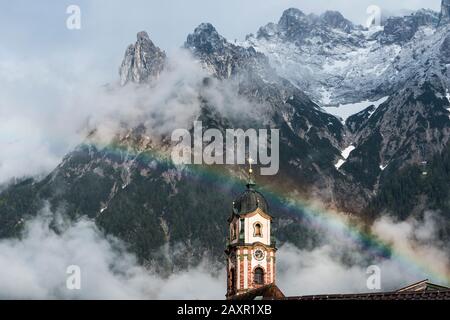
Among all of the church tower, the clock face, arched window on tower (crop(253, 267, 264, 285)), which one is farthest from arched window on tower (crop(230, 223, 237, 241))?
arched window on tower (crop(253, 267, 264, 285))

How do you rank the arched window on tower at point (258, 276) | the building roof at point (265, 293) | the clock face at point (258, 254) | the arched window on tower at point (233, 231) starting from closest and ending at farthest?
1. the building roof at point (265, 293)
2. the arched window on tower at point (258, 276)
3. the clock face at point (258, 254)
4. the arched window on tower at point (233, 231)

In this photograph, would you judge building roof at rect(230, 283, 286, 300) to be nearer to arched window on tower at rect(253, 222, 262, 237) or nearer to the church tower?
the church tower

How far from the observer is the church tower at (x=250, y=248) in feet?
366

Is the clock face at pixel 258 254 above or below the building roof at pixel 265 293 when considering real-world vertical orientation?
above

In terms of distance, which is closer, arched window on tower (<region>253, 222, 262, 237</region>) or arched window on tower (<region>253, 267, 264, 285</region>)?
arched window on tower (<region>253, 267, 264, 285</region>)

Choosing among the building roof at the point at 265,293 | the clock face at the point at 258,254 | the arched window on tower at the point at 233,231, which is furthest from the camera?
the arched window on tower at the point at 233,231

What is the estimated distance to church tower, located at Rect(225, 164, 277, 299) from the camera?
112 metres

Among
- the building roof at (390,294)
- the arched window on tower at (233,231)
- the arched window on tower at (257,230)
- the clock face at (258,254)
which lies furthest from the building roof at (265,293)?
the arched window on tower at (233,231)

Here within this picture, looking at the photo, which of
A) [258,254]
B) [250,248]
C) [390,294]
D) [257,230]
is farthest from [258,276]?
[390,294]

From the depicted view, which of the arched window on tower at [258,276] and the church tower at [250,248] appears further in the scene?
the arched window on tower at [258,276]

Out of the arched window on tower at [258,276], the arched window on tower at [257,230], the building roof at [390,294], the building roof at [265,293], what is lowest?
the building roof at [390,294]

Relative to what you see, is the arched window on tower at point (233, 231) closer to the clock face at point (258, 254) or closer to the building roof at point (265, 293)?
the clock face at point (258, 254)

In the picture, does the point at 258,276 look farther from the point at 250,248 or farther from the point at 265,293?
the point at 265,293
